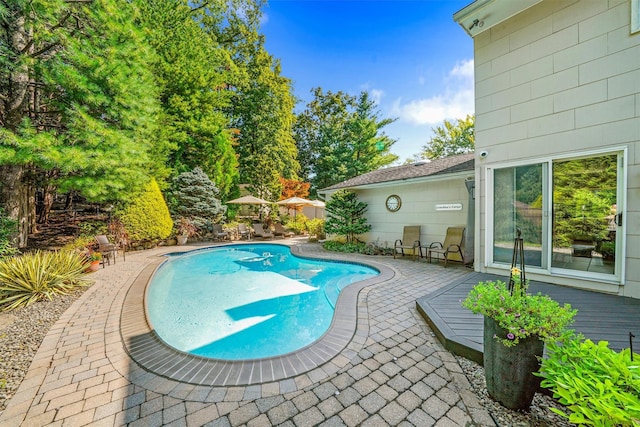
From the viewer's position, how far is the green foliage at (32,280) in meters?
4.48

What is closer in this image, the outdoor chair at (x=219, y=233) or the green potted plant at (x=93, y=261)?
the green potted plant at (x=93, y=261)

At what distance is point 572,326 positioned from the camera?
319 centimetres

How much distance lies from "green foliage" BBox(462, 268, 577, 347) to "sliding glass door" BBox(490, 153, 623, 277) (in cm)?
376

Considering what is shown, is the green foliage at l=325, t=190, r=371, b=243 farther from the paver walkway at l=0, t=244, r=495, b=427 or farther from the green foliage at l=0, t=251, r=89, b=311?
the green foliage at l=0, t=251, r=89, b=311

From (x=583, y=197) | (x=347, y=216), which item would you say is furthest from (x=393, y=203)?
(x=583, y=197)

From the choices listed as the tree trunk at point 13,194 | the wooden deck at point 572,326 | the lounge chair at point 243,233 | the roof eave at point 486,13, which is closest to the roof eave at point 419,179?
the roof eave at point 486,13

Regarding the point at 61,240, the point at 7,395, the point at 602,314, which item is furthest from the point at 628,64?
the point at 61,240

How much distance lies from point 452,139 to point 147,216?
2555 cm

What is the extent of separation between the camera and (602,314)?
3.43 m

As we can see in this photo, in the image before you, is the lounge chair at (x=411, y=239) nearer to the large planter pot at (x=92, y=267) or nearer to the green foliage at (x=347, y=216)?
the green foliage at (x=347, y=216)

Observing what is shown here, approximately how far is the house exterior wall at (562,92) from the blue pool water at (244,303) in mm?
4033

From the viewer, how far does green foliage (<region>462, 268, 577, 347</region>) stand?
6.18ft

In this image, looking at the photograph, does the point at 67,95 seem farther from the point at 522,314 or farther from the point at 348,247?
the point at 522,314

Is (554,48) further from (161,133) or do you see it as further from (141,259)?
(161,133)
